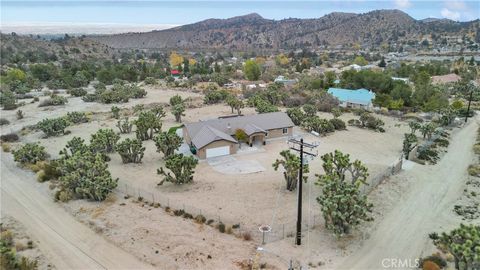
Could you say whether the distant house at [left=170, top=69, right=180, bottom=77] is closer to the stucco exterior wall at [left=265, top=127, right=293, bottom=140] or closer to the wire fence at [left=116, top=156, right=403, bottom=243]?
the stucco exterior wall at [left=265, top=127, right=293, bottom=140]

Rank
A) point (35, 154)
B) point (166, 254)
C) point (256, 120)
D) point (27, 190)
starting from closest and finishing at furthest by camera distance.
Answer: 1. point (166, 254)
2. point (27, 190)
3. point (35, 154)
4. point (256, 120)

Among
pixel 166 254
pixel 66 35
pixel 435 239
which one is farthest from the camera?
pixel 66 35

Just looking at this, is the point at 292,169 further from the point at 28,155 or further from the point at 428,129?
the point at 28,155

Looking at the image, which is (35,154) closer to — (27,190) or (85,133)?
(27,190)

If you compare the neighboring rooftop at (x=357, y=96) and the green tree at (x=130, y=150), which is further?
the neighboring rooftop at (x=357, y=96)

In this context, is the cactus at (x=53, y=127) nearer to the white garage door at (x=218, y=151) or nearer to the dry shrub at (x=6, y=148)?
the dry shrub at (x=6, y=148)

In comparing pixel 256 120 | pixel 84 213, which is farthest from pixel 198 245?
pixel 256 120

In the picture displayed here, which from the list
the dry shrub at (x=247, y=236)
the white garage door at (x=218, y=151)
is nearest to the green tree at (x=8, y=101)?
the white garage door at (x=218, y=151)
